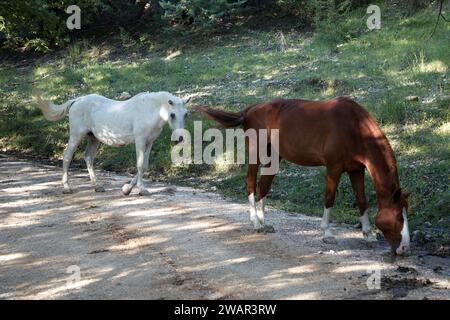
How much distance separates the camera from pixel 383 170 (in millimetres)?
7012

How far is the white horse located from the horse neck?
3754 mm

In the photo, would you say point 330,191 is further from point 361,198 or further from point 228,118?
point 228,118

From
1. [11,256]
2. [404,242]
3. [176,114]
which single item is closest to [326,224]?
[404,242]

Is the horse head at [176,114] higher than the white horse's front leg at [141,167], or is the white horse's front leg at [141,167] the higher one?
the horse head at [176,114]

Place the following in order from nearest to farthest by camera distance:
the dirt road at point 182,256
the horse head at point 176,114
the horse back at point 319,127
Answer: the dirt road at point 182,256
the horse back at point 319,127
the horse head at point 176,114

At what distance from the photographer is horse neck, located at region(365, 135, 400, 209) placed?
686 centimetres

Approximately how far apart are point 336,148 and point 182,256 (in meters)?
2.11

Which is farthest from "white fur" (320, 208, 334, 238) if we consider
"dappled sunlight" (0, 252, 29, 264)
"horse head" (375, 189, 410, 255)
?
"dappled sunlight" (0, 252, 29, 264)

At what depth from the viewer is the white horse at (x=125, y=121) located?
34.2 ft

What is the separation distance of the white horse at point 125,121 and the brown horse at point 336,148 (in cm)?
175

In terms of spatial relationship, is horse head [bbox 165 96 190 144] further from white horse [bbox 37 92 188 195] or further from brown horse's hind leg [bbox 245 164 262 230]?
brown horse's hind leg [bbox 245 164 262 230]

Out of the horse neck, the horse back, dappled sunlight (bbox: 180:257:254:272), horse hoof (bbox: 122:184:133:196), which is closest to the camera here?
dappled sunlight (bbox: 180:257:254:272)

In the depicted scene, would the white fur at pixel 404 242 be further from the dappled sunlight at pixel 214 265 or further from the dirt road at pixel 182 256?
the dappled sunlight at pixel 214 265

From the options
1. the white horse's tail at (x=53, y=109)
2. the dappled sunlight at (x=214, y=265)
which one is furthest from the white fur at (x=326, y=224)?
the white horse's tail at (x=53, y=109)
